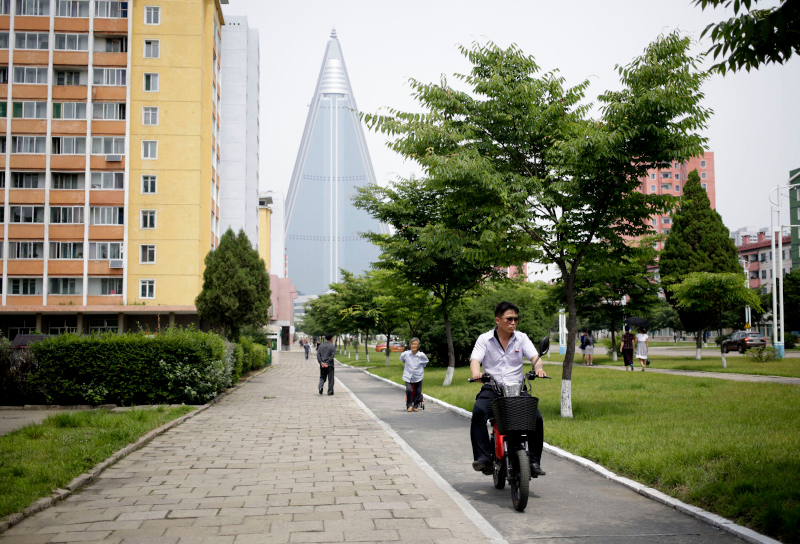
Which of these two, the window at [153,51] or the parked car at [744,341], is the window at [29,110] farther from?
the parked car at [744,341]

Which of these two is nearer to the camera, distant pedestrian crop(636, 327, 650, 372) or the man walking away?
the man walking away

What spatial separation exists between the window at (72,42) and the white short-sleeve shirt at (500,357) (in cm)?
4855

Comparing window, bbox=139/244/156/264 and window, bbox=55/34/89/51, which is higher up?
window, bbox=55/34/89/51

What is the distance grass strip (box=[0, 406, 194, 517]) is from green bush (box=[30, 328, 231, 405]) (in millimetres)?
2475

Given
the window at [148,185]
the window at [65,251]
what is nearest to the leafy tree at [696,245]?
the window at [148,185]

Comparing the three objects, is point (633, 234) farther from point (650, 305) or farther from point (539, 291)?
point (539, 291)

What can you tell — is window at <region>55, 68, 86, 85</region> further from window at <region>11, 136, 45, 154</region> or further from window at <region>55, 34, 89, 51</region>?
window at <region>11, 136, 45, 154</region>

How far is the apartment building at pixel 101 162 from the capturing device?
151ft

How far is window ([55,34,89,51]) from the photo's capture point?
47219mm

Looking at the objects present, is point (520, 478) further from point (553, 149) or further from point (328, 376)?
point (328, 376)

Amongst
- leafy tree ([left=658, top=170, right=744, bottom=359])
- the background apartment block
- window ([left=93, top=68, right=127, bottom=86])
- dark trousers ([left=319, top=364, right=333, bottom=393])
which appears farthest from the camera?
the background apartment block

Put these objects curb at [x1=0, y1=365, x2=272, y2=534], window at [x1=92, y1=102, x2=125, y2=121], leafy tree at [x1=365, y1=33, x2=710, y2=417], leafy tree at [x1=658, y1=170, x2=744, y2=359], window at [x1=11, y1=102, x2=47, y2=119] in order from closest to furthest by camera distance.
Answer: curb at [x1=0, y1=365, x2=272, y2=534] < leafy tree at [x1=365, y1=33, x2=710, y2=417] < leafy tree at [x1=658, y1=170, x2=744, y2=359] < window at [x1=11, y1=102, x2=47, y2=119] < window at [x1=92, y1=102, x2=125, y2=121]

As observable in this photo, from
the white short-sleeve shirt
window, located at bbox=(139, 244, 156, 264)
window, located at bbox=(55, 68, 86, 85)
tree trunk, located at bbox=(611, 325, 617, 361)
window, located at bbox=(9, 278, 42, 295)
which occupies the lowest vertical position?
tree trunk, located at bbox=(611, 325, 617, 361)

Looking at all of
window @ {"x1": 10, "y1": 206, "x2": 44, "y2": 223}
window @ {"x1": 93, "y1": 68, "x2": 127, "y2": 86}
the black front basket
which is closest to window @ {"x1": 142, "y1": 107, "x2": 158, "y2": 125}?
window @ {"x1": 93, "y1": 68, "x2": 127, "y2": 86}
